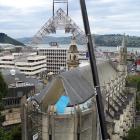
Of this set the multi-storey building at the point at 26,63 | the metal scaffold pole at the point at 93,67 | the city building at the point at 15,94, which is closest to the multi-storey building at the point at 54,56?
the multi-storey building at the point at 26,63

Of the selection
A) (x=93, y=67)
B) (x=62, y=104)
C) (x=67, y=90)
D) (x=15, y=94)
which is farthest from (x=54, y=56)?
(x=93, y=67)

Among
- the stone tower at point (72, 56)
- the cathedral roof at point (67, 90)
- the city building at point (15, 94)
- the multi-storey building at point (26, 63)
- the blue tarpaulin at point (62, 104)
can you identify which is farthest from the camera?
the multi-storey building at point (26, 63)

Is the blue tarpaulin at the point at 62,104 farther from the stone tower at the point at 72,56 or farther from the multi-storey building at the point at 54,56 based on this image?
the multi-storey building at the point at 54,56

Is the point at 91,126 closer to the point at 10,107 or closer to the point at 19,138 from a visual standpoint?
the point at 19,138

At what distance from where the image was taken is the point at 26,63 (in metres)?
142

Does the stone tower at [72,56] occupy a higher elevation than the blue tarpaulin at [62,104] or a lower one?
higher

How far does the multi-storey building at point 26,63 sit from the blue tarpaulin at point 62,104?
101849 millimetres

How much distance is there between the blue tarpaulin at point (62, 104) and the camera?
35.3m

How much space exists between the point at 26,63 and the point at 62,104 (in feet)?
350

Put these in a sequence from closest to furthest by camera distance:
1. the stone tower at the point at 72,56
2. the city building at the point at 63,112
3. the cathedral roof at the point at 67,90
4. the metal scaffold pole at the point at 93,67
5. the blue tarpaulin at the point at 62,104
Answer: the metal scaffold pole at the point at 93,67 < the city building at the point at 63,112 < the blue tarpaulin at the point at 62,104 < the cathedral roof at the point at 67,90 < the stone tower at the point at 72,56

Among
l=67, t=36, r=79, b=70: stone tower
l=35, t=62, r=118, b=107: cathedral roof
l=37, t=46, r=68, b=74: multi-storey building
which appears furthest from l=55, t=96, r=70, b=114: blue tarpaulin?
l=37, t=46, r=68, b=74: multi-storey building

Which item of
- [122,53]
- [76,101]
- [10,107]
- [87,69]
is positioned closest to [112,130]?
[87,69]

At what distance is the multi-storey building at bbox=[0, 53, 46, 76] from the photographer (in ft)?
464

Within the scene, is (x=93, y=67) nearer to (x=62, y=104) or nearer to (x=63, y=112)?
(x=63, y=112)
